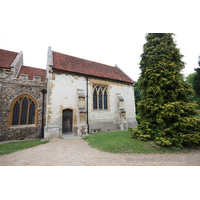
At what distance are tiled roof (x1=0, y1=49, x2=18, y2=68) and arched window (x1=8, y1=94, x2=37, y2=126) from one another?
4.56m

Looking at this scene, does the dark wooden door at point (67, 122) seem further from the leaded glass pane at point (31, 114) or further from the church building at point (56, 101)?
the leaded glass pane at point (31, 114)

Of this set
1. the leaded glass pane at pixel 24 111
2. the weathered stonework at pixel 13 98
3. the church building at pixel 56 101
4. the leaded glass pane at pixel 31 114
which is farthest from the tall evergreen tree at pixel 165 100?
the leaded glass pane at pixel 24 111

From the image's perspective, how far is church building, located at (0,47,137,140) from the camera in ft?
32.1

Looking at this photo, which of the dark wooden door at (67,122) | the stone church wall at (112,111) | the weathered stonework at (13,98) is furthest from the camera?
the stone church wall at (112,111)

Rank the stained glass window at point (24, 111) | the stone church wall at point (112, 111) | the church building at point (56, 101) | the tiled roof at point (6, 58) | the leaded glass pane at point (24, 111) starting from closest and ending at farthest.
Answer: the church building at point (56, 101), the stained glass window at point (24, 111), the leaded glass pane at point (24, 111), the tiled roof at point (6, 58), the stone church wall at point (112, 111)

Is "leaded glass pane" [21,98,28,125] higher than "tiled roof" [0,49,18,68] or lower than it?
lower

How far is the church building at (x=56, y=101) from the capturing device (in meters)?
9.78

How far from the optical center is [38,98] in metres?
11.0

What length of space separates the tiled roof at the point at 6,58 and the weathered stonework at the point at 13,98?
0.98m

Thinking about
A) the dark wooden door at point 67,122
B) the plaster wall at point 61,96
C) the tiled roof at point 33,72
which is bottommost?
the dark wooden door at point 67,122

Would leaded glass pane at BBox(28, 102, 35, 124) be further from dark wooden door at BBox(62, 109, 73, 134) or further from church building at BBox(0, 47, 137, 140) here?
dark wooden door at BBox(62, 109, 73, 134)

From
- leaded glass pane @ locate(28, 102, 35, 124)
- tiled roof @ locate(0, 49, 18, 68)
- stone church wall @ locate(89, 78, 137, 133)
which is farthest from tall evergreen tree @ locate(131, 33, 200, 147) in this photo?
tiled roof @ locate(0, 49, 18, 68)

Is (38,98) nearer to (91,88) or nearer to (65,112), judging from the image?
(65,112)

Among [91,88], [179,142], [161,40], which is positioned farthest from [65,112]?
[161,40]
